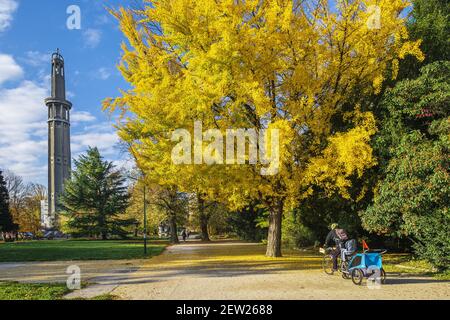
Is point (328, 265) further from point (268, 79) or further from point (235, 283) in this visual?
point (268, 79)

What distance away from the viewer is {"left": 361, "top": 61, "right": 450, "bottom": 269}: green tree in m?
11.9

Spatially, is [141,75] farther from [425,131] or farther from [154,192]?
[154,192]

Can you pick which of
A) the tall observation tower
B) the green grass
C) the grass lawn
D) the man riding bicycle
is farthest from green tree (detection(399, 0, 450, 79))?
the tall observation tower

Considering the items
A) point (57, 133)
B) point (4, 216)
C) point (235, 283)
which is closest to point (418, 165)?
point (235, 283)

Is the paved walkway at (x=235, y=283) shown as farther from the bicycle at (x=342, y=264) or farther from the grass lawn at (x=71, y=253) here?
the grass lawn at (x=71, y=253)

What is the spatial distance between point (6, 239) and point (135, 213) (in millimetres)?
16583

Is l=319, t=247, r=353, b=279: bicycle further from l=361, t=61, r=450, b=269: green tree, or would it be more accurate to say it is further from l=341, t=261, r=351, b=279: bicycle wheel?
l=361, t=61, r=450, b=269: green tree

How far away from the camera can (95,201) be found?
48781 millimetres

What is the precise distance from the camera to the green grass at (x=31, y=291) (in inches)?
349

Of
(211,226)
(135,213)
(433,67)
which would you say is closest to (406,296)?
(433,67)

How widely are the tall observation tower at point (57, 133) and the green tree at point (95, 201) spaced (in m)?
34.0

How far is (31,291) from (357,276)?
8.19m

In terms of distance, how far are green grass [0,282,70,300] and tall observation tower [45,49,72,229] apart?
74.8 m

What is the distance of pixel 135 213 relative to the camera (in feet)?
158
